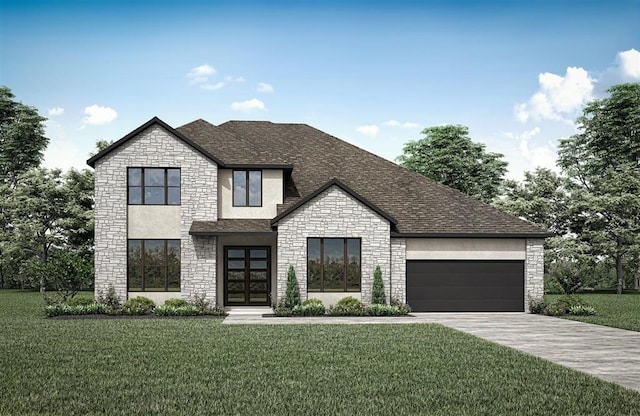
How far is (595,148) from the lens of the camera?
51.0 metres

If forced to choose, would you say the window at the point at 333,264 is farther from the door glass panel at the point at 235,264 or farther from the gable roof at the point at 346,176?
the door glass panel at the point at 235,264

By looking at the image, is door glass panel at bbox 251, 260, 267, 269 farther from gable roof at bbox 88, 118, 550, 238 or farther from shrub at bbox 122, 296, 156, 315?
shrub at bbox 122, 296, 156, 315

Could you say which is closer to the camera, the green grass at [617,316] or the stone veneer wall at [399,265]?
the green grass at [617,316]

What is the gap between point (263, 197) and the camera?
27781 millimetres

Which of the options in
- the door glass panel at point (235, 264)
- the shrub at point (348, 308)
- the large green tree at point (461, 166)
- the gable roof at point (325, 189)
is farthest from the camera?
the large green tree at point (461, 166)

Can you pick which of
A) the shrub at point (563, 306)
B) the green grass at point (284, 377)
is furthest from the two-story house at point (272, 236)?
the green grass at point (284, 377)

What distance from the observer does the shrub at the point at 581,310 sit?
25297 millimetres

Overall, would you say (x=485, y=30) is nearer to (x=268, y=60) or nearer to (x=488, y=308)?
(x=268, y=60)

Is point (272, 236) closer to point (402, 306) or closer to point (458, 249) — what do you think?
point (402, 306)

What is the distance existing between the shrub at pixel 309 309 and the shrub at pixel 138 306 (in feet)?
17.5

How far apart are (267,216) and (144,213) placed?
486 centimetres

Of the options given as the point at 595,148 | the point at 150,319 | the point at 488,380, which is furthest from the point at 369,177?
the point at 595,148

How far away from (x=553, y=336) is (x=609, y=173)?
33.4 m

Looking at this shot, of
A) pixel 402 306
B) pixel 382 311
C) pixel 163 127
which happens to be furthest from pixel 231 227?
pixel 402 306
